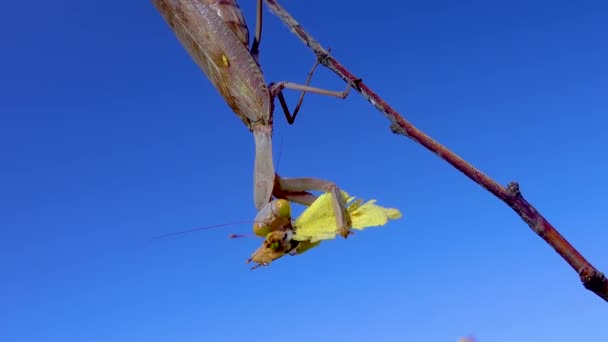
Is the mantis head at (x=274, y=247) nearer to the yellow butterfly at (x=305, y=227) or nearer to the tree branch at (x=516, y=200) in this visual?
the yellow butterfly at (x=305, y=227)

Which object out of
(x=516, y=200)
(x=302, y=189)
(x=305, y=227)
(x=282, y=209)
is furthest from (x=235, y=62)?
(x=516, y=200)

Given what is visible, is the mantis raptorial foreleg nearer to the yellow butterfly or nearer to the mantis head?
the yellow butterfly

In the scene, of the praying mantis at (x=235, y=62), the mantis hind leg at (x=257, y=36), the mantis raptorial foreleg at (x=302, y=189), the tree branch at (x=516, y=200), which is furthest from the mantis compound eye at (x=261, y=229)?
the mantis hind leg at (x=257, y=36)

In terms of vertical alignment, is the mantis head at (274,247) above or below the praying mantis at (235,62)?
below

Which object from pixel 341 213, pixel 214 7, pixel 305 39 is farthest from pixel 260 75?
pixel 341 213

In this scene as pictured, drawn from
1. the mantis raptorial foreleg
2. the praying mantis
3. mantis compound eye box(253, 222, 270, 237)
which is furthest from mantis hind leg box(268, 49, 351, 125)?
mantis compound eye box(253, 222, 270, 237)
